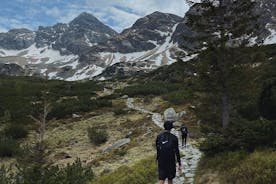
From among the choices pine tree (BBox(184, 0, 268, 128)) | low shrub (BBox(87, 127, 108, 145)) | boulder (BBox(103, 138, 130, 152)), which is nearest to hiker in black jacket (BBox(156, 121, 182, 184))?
pine tree (BBox(184, 0, 268, 128))

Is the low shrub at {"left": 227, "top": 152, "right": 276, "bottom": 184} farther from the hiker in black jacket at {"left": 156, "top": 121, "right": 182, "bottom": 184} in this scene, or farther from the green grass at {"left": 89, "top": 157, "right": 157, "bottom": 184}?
the green grass at {"left": 89, "top": 157, "right": 157, "bottom": 184}

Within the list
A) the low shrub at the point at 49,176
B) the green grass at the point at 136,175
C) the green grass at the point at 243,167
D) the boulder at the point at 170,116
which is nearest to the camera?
the green grass at the point at 243,167

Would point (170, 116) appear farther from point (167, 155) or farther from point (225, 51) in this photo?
point (167, 155)

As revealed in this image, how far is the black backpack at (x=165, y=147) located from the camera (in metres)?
10.1

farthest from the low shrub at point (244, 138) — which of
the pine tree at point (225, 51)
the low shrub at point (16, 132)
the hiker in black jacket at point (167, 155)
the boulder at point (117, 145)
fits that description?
the low shrub at point (16, 132)

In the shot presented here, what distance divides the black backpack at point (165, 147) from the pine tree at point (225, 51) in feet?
39.6

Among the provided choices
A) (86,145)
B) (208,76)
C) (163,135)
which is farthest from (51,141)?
(163,135)

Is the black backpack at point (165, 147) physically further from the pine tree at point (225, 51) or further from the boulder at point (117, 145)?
the boulder at point (117, 145)

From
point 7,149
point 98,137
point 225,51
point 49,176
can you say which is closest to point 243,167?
point 49,176

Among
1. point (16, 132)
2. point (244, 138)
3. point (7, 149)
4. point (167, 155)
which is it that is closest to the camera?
point (167, 155)

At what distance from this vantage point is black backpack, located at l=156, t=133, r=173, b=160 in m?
10.1

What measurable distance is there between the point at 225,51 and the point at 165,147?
13.2 m

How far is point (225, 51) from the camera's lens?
22125 mm

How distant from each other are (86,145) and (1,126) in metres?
10.4
